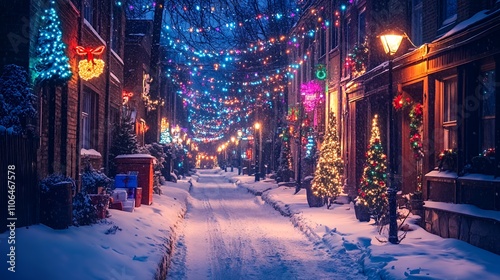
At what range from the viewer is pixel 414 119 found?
48.0 ft

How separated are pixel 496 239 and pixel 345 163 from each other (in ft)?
42.5

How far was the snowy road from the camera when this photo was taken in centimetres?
967

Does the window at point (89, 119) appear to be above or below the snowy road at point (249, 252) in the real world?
above

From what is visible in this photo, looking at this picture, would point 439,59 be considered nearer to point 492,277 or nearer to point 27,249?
point 492,277

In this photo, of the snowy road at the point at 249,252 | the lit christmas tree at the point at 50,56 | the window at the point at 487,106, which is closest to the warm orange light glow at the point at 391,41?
the window at the point at 487,106

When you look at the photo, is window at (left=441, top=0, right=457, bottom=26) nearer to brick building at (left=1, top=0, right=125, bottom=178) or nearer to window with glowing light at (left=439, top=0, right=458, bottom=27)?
window with glowing light at (left=439, top=0, right=458, bottom=27)

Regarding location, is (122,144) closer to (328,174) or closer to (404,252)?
(328,174)

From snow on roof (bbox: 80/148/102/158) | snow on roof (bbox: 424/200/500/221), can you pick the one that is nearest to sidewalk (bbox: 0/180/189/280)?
snow on roof (bbox: 80/148/102/158)

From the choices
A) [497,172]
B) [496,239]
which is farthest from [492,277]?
[497,172]

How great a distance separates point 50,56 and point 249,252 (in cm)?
543

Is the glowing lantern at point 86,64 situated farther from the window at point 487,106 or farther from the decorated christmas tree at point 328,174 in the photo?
the decorated christmas tree at point 328,174

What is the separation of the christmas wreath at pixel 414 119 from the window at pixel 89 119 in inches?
344

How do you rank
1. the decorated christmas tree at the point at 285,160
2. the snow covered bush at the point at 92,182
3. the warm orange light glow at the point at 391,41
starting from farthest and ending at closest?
the decorated christmas tree at the point at 285,160, the snow covered bush at the point at 92,182, the warm orange light glow at the point at 391,41

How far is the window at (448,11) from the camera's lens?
42.3 feet
